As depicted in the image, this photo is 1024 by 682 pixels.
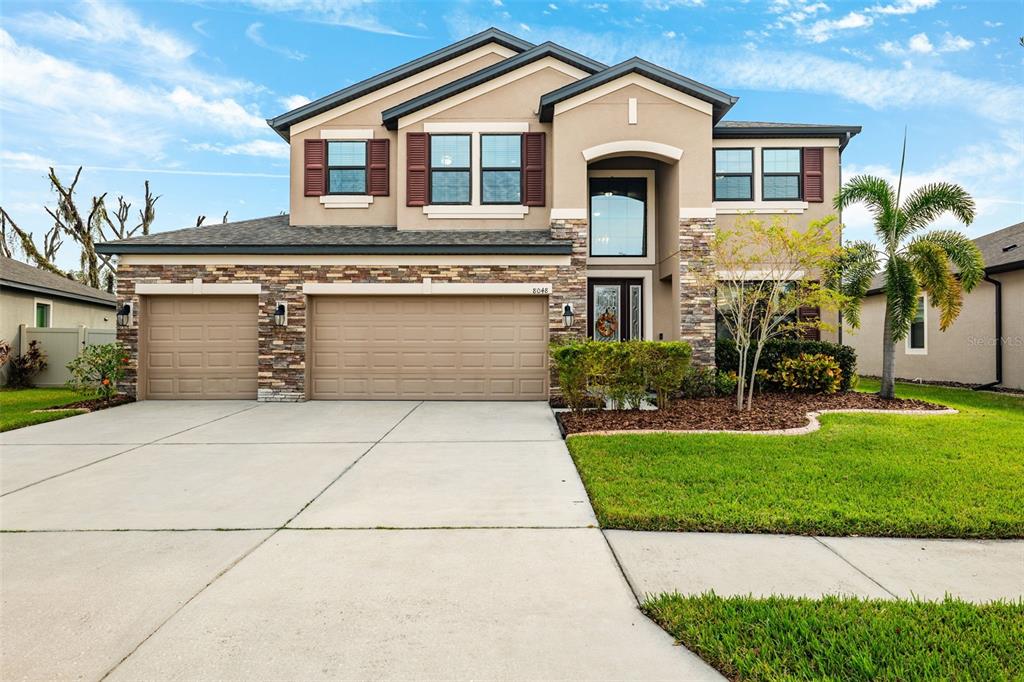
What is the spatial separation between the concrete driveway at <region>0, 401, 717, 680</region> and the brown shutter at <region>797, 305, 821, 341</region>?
8.69 m

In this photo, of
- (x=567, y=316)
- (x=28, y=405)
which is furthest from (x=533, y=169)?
(x=28, y=405)

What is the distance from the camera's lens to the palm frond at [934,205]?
400 inches

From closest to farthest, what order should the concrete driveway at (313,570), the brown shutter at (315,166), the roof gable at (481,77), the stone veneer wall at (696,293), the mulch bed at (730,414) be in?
the concrete driveway at (313,570) < the mulch bed at (730,414) < the stone veneer wall at (696,293) < the roof gable at (481,77) < the brown shutter at (315,166)

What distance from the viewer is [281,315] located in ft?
35.9

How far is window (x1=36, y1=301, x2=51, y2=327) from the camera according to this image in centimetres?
1631

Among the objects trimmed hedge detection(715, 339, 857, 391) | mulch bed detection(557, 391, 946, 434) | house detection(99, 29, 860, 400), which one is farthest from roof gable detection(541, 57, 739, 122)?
mulch bed detection(557, 391, 946, 434)

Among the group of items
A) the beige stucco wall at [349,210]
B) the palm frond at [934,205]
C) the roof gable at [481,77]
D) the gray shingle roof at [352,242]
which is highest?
the roof gable at [481,77]

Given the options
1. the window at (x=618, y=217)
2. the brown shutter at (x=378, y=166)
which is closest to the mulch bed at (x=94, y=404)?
the brown shutter at (x=378, y=166)

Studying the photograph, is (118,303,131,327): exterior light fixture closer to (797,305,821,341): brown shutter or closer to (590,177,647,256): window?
(590,177,647,256): window

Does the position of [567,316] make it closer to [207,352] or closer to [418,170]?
[418,170]

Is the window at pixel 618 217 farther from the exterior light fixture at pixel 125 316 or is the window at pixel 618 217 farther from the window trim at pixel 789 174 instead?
the exterior light fixture at pixel 125 316

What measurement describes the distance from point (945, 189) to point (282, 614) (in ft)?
42.8

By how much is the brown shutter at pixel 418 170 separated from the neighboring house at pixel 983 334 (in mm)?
9760

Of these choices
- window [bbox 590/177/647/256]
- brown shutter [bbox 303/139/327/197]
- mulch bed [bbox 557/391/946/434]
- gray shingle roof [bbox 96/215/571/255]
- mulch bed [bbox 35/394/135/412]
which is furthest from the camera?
window [bbox 590/177/647/256]
